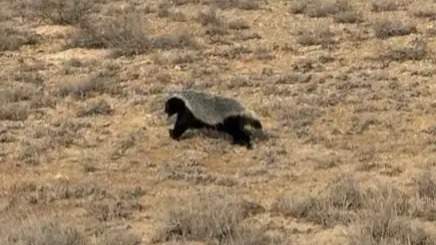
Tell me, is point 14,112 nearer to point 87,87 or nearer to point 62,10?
point 87,87

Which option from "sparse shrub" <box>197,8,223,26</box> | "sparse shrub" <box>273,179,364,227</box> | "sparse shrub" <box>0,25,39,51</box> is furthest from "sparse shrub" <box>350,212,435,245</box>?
"sparse shrub" <box>197,8,223,26</box>

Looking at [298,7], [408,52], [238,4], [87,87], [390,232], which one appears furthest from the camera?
[238,4]

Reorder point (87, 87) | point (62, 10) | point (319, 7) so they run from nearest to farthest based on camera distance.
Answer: point (87, 87), point (319, 7), point (62, 10)

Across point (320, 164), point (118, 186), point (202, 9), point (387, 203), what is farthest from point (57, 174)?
point (202, 9)

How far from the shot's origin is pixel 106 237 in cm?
672

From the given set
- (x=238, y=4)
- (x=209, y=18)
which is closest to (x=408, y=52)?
(x=209, y=18)

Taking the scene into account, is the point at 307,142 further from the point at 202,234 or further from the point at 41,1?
the point at 41,1

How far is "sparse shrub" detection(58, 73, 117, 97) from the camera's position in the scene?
38.1 ft

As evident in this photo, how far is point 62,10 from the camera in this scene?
16.8 meters

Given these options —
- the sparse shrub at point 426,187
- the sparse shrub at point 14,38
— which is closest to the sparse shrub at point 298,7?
the sparse shrub at point 14,38

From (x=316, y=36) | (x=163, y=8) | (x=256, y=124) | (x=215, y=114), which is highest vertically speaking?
(x=215, y=114)

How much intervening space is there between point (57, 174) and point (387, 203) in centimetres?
315

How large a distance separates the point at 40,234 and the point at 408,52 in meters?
7.51

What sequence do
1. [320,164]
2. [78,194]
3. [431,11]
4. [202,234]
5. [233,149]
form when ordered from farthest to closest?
1. [431,11]
2. [233,149]
3. [320,164]
4. [78,194]
5. [202,234]
